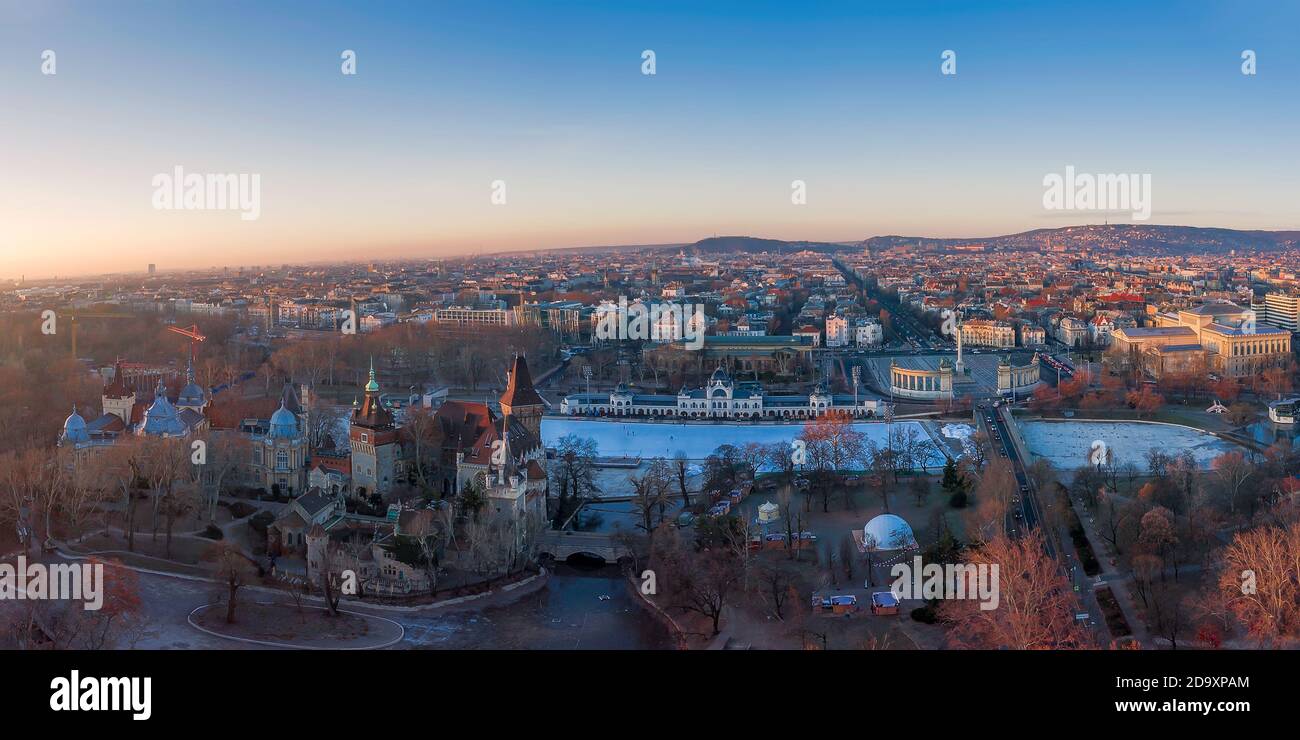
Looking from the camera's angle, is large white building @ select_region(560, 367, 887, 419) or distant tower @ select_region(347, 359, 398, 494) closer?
distant tower @ select_region(347, 359, 398, 494)

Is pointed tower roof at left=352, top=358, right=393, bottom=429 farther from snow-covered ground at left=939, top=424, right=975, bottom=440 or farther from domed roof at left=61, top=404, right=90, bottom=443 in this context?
snow-covered ground at left=939, top=424, right=975, bottom=440

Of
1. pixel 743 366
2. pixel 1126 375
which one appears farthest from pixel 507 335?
pixel 1126 375

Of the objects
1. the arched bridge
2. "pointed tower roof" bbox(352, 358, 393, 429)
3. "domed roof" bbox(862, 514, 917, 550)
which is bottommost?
the arched bridge

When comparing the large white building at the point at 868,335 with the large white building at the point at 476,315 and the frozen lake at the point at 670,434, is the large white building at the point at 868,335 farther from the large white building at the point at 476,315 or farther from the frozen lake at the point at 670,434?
the frozen lake at the point at 670,434

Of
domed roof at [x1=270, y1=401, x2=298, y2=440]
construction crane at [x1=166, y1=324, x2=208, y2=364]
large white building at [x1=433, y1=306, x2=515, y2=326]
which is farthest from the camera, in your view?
large white building at [x1=433, y1=306, x2=515, y2=326]

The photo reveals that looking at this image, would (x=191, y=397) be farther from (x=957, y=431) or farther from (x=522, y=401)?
(x=957, y=431)

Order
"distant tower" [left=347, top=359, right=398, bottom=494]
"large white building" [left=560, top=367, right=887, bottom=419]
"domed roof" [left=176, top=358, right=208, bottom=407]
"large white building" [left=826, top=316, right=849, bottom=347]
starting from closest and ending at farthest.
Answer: "distant tower" [left=347, top=359, right=398, bottom=494] → "domed roof" [left=176, top=358, right=208, bottom=407] → "large white building" [left=560, top=367, right=887, bottom=419] → "large white building" [left=826, top=316, right=849, bottom=347]

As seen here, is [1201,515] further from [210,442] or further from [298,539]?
[210,442]

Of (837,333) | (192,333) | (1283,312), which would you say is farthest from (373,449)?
(1283,312)

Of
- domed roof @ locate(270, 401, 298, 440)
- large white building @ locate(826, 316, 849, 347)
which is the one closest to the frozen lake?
domed roof @ locate(270, 401, 298, 440)
